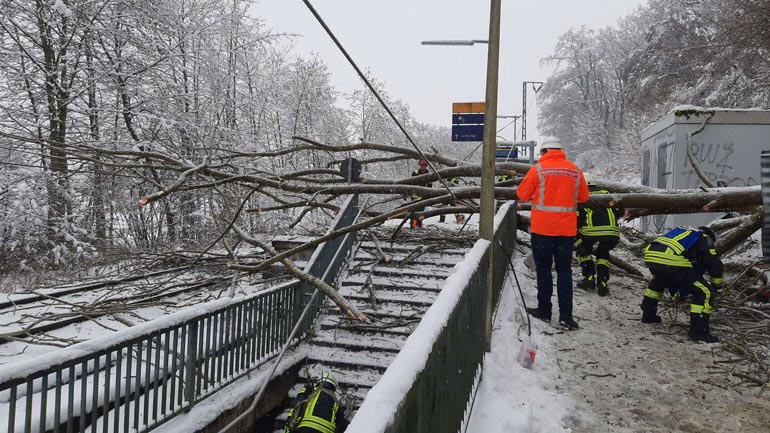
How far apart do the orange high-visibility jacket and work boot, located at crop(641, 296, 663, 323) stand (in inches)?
50.8

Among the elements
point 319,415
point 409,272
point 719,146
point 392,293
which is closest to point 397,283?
point 392,293

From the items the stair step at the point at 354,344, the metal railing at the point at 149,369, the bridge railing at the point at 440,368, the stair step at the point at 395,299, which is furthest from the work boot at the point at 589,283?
the metal railing at the point at 149,369

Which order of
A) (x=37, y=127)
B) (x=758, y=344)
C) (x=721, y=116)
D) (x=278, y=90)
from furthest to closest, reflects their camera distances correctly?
(x=278, y=90)
(x=37, y=127)
(x=721, y=116)
(x=758, y=344)

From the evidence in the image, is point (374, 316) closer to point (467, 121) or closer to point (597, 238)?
point (597, 238)

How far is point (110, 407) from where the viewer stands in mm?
3609

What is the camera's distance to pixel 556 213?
502 cm

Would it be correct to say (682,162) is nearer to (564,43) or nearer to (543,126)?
(564,43)

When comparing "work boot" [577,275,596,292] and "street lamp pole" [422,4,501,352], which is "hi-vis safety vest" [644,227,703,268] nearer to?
"work boot" [577,275,596,292]

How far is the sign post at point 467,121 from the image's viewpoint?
11.3 m

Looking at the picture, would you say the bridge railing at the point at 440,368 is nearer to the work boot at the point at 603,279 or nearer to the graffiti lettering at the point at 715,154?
the work boot at the point at 603,279

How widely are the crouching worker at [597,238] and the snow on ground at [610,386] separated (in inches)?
46.4

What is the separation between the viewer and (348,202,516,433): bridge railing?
1.35m

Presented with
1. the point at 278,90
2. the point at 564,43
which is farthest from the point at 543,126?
the point at 278,90

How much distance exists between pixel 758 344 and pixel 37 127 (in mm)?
15197
